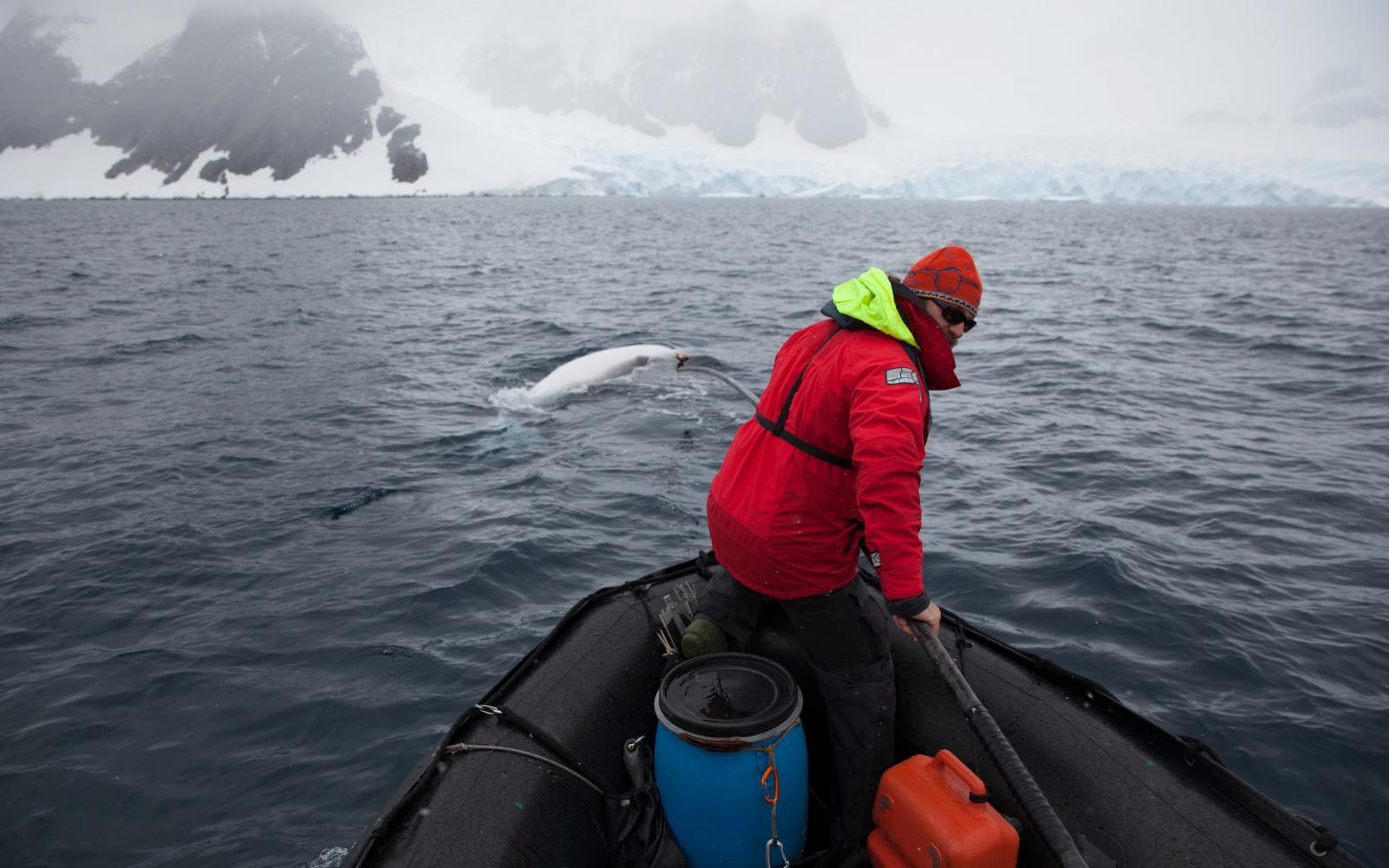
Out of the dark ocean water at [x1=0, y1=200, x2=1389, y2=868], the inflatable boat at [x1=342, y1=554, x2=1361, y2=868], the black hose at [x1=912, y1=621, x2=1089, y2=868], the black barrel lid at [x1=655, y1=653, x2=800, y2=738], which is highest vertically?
the black hose at [x1=912, y1=621, x2=1089, y2=868]

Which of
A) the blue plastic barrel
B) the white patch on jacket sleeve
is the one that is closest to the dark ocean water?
the blue plastic barrel

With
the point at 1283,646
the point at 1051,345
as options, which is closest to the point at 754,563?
the point at 1283,646

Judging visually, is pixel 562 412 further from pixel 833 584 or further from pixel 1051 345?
pixel 1051 345

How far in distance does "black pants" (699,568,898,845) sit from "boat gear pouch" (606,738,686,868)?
838 mm

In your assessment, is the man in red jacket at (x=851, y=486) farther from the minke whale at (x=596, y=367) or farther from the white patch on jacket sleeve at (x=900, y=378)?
the minke whale at (x=596, y=367)

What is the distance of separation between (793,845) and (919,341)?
2389mm

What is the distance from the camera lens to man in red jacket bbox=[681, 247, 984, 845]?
300 centimetres

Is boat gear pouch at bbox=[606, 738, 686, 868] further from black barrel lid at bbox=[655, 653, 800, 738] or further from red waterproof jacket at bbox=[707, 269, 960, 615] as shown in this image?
red waterproof jacket at bbox=[707, 269, 960, 615]

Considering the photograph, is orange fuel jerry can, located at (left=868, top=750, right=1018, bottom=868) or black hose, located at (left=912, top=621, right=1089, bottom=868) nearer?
black hose, located at (left=912, top=621, right=1089, bottom=868)

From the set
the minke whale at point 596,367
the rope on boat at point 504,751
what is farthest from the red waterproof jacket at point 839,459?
the minke whale at point 596,367

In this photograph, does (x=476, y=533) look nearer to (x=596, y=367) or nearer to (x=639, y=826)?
(x=639, y=826)

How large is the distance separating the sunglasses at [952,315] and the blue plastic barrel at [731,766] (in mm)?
1830

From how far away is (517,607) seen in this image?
7.56 metres

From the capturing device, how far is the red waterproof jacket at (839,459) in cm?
298
